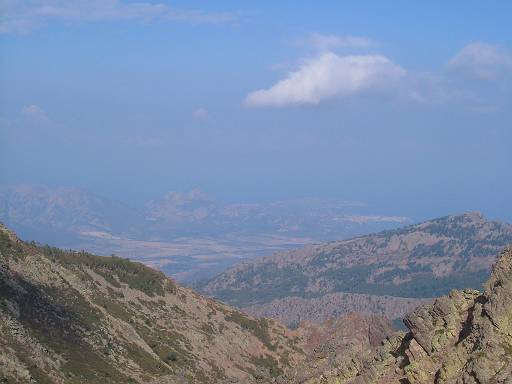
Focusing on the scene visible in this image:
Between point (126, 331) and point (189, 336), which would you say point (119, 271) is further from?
point (126, 331)

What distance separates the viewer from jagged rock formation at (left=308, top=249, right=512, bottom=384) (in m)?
35.8

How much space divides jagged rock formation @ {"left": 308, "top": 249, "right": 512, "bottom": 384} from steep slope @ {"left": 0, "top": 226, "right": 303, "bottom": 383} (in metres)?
19.9

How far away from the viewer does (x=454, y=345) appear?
39938mm

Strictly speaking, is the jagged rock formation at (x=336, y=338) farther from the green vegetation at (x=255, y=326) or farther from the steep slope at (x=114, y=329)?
the green vegetation at (x=255, y=326)

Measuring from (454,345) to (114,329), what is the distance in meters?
82.3

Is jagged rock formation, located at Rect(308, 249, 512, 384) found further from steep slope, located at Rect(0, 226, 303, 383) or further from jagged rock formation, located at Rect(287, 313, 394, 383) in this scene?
steep slope, located at Rect(0, 226, 303, 383)

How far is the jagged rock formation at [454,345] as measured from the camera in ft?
117

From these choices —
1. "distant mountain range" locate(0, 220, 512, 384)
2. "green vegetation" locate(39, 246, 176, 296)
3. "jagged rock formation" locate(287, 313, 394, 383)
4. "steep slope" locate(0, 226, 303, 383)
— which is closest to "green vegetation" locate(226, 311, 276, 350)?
"steep slope" locate(0, 226, 303, 383)

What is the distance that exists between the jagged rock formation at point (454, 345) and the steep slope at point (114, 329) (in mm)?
19896

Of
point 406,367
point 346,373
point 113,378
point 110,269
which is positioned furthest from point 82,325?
point 406,367

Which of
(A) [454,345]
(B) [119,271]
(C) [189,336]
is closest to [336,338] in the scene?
(C) [189,336]

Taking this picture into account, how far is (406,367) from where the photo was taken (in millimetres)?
40156

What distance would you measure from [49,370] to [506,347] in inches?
2201

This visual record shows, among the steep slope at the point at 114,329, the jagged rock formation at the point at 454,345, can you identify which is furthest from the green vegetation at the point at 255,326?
the jagged rock formation at the point at 454,345
